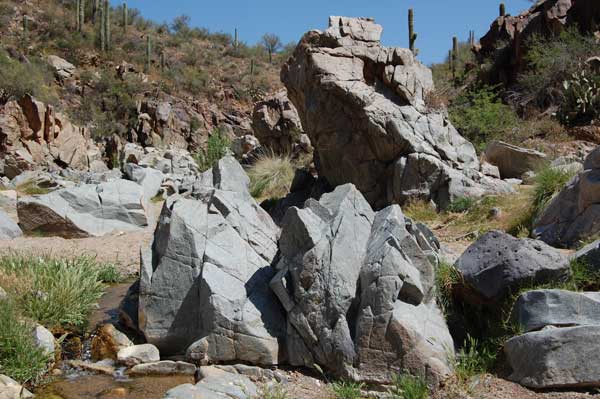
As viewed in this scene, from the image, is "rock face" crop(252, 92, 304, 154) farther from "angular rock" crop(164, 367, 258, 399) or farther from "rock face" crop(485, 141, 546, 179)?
"angular rock" crop(164, 367, 258, 399)

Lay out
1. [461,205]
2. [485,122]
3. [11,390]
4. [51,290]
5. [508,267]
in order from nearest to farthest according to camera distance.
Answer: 1. [11,390]
2. [508,267]
3. [51,290]
4. [461,205]
5. [485,122]

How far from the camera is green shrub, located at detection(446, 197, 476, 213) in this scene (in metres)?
10.6

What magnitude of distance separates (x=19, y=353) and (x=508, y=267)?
14.5ft

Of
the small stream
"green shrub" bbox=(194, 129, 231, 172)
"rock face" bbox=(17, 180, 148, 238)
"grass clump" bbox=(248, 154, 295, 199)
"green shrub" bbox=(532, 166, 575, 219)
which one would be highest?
"green shrub" bbox=(194, 129, 231, 172)

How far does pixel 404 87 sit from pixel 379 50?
1.07 meters

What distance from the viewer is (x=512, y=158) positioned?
1246 centimetres

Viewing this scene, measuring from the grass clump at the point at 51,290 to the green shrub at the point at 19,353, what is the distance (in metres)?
0.87

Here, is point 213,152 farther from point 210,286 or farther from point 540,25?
point 210,286

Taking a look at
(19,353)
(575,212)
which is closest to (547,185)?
(575,212)

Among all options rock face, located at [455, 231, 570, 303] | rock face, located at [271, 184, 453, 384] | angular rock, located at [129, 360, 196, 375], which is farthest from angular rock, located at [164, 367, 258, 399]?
rock face, located at [455, 231, 570, 303]

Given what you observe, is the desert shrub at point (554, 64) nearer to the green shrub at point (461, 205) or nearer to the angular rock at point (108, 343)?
the green shrub at point (461, 205)

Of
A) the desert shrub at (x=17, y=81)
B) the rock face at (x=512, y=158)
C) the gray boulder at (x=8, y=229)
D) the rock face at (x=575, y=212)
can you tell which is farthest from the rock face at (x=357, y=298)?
the desert shrub at (x=17, y=81)

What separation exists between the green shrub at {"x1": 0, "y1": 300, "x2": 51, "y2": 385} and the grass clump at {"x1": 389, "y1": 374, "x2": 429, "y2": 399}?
A: 10.0 feet

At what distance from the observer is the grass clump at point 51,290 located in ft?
20.1
